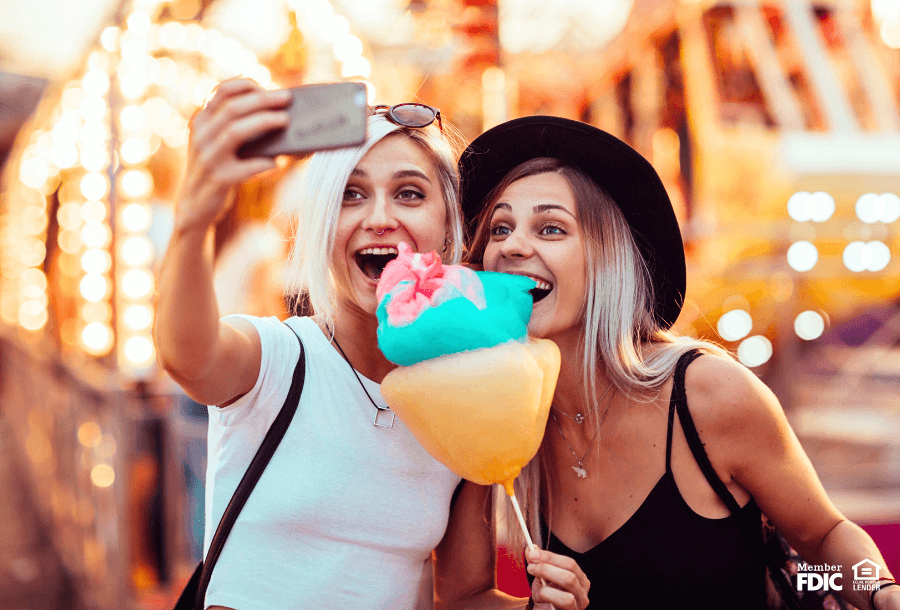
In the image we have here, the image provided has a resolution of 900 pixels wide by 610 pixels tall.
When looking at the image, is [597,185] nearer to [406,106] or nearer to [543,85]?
[406,106]

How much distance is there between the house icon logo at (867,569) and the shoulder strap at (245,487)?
4.64ft

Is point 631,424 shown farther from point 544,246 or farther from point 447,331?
point 447,331

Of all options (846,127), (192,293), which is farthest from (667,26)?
(192,293)

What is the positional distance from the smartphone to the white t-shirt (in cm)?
59

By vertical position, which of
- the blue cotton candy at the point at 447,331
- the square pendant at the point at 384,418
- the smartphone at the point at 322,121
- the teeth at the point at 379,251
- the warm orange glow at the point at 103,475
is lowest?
the warm orange glow at the point at 103,475

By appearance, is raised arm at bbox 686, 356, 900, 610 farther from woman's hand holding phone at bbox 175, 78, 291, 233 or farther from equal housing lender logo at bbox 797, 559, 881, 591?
woman's hand holding phone at bbox 175, 78, 291, 233

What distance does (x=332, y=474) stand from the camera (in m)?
1.43

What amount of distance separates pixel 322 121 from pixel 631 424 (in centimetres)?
118

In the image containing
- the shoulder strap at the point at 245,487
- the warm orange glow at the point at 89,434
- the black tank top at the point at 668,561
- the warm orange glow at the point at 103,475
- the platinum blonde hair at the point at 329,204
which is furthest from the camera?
the warm orange glow at the point at 89,434

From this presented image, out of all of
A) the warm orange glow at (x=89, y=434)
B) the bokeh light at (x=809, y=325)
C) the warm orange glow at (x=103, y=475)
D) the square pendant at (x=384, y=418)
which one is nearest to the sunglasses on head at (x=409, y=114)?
the square pendant at (x=384, y=418)

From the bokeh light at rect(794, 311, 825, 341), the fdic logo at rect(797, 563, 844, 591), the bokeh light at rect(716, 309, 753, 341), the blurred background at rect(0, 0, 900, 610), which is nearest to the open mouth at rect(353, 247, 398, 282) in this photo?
the fdic logo at rect(797, 563, 844, 591)

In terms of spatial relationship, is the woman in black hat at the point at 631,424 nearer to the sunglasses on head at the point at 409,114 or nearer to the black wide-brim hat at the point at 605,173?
the black wide-brim hat at the point at 605,173

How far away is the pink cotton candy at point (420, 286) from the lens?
122 centimetres

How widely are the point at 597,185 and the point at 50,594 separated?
6095 millimetres
